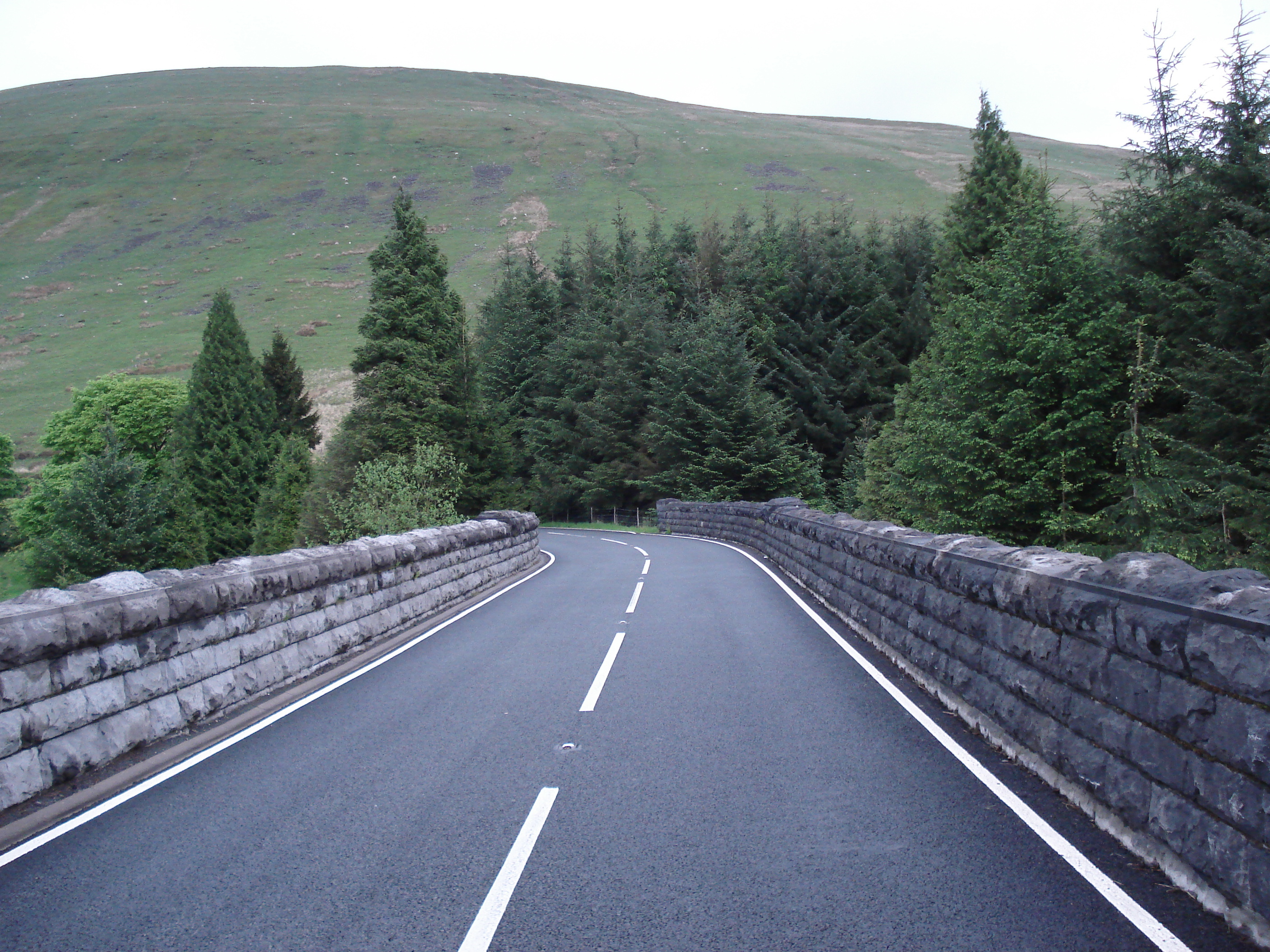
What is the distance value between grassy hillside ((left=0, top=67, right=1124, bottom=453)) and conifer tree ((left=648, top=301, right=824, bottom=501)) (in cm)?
2820

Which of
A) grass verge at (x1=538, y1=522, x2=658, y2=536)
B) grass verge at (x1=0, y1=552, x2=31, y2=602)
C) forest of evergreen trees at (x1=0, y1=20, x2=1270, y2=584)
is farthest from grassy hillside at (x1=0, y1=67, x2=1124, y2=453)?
grass verge at (x1=538, y1=522, x2=658, y2=536)

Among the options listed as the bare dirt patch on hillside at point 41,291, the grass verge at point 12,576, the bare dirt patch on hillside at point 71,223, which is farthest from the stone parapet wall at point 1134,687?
the bare dirt patch on hillside at point 71,223

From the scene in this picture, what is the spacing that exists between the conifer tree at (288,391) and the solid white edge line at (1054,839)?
61907 millimetres

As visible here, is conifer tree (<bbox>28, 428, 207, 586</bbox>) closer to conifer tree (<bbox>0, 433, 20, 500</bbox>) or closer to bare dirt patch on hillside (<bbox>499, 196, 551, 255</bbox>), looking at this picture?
conifer tree (<bbox>0, 433, 20, 500</bbox>)

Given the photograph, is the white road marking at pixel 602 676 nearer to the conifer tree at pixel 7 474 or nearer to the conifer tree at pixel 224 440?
the conifer tree at pixel 224 440

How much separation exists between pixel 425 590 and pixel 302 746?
668 cm

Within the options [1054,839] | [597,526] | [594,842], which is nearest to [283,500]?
[597,526]

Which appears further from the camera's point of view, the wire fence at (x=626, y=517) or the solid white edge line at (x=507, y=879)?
the wire fence at (x=626, y=517)

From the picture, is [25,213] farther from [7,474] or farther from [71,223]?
[7,474]

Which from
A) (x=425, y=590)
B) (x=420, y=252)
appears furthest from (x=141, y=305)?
(x=425, y=590)

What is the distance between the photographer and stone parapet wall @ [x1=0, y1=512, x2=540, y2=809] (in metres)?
4.96

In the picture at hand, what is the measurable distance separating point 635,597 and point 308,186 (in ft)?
433

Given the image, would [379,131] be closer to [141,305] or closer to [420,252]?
[141,305]

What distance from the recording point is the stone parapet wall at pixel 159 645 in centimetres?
496
